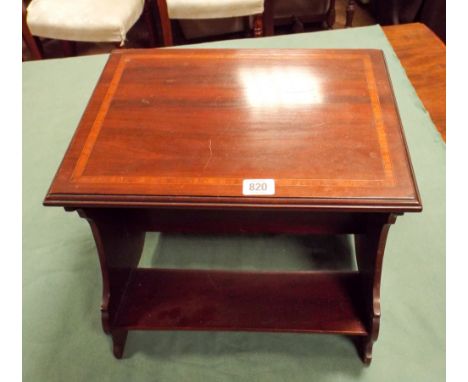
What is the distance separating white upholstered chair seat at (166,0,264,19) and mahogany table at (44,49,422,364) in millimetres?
838

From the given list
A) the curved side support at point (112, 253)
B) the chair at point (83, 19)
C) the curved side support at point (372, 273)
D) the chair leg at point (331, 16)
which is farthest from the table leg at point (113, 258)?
the chair leg at point (331, 16)

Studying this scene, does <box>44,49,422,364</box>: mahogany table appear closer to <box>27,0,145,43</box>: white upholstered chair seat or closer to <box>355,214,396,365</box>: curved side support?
<box>355,214,396,365</box>: curved side support

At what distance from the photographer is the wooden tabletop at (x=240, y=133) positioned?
0.81 m

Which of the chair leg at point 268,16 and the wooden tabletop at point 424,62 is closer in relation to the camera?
the wooden tabletop at point 424,62

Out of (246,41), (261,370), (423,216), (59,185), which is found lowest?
(261,370)

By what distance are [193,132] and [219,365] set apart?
554 millimetres

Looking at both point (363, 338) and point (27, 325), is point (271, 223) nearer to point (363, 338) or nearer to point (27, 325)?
point (363, 338)

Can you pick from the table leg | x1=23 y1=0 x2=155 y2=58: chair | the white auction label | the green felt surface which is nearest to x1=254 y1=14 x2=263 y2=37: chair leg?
x1=23 y1=0 x2=155 y2=58: chair

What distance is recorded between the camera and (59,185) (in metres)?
0.84

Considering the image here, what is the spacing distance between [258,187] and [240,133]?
165 millimetres

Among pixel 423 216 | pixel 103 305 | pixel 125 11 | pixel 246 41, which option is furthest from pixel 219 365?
pixel 125 11

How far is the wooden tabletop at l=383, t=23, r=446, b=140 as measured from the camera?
1.59 m

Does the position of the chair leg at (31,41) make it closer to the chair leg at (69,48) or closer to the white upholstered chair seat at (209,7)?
the chair leg at (69,48)

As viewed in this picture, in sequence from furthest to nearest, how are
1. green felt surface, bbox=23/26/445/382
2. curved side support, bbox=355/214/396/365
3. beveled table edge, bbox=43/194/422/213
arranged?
green felt surface, bbox=23/26/445/382, curved side support, bbox=355/214/396/365, beveled table edge, bbox=43/194/422/213
